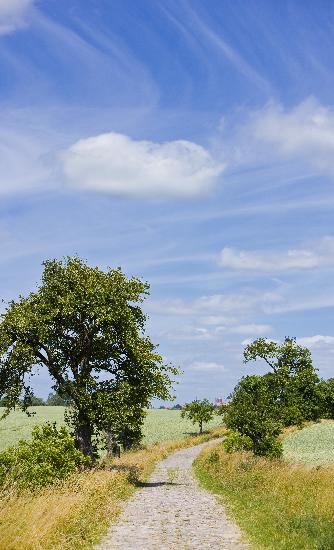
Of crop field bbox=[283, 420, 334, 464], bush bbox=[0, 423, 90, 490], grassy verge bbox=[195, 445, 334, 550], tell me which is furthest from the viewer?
crop field bbox=[283, 420, 334, 464]

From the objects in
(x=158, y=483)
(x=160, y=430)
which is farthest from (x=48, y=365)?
(x=160, y=430)

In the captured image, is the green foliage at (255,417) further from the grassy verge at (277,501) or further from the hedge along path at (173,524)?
the hedge along path at (173,524)

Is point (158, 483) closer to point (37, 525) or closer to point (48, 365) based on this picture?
point (48, 365)

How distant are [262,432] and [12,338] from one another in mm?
22295

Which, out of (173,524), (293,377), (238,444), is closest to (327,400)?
(293,377)

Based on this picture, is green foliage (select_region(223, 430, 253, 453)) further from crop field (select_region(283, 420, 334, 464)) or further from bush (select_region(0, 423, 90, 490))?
bush (select_region(0, 423, 90, 490))

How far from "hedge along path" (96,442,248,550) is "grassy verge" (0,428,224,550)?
63cm

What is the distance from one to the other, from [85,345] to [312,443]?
50528 mm

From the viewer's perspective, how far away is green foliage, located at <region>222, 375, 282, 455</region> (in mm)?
47188

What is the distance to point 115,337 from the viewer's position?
36031mm

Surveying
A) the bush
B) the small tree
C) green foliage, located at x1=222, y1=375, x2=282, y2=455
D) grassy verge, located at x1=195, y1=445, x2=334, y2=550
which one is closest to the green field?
the small tree

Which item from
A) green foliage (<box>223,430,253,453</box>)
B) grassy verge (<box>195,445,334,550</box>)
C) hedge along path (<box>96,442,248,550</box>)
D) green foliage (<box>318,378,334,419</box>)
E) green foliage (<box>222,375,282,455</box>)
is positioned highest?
green foliage (<box>318,378,334,419</box>)

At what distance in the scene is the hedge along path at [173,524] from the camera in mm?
16797

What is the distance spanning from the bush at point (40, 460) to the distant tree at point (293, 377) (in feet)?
275
